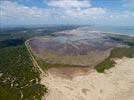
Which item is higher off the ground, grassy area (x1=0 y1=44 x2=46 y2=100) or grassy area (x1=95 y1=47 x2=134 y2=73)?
grassy area (x1=95 y1=47 x2=134 y2=73)

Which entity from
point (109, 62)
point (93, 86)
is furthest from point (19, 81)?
point (109, 62)

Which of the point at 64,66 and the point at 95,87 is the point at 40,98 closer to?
the point at 95,87

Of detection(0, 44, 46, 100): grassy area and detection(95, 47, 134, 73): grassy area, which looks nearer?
detection(0, 44, 46, 100): grassy area

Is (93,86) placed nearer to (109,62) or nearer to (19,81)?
(19,81)

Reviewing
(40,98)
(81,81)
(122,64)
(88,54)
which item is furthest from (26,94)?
(88,54)

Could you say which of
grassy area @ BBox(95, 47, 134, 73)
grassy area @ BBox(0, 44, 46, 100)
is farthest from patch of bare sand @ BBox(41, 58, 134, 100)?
grassy area @ BBox(95, 47, 134, 73)

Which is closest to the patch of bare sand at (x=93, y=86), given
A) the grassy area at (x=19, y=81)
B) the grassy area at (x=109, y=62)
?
the grassy area at (x=19, y=81)

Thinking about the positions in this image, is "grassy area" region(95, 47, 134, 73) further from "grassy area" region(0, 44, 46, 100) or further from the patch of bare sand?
"grassy area" region(0, 44, 46, 100)
